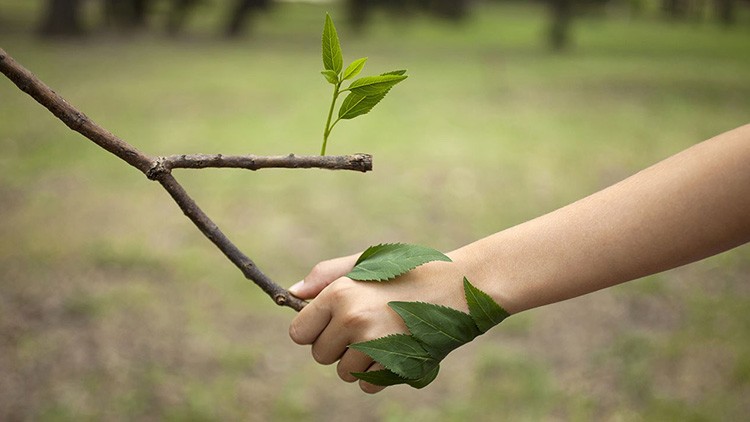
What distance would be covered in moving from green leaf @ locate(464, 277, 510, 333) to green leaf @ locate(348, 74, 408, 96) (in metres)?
0.14

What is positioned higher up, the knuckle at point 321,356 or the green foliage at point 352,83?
the green foliage at point 352,83

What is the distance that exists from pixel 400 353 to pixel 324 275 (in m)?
0.11

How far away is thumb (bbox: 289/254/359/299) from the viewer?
0.54 meters

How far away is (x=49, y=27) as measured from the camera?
5.43 m

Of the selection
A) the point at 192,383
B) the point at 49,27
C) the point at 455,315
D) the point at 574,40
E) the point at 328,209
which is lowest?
the point at 192,383

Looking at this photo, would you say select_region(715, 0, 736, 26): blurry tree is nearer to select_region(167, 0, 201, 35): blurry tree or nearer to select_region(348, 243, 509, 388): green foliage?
select_region(167, 0, 201, 35): blurry tree

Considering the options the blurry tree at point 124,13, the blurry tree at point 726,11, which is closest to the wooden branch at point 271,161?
the blurry tree at point 124,13

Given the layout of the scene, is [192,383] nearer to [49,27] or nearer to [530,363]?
[530,363]

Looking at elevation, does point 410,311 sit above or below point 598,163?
above

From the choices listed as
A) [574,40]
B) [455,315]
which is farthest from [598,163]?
[574,40]

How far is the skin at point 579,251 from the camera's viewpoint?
0.46m

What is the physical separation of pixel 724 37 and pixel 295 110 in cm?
462

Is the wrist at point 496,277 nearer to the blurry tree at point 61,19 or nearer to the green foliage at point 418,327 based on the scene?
the green foliage at point 418,327

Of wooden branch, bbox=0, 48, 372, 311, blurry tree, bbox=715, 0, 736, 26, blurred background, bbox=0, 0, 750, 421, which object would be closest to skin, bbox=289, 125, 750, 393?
wooden branch, bbox=0, 48, 372, 311
